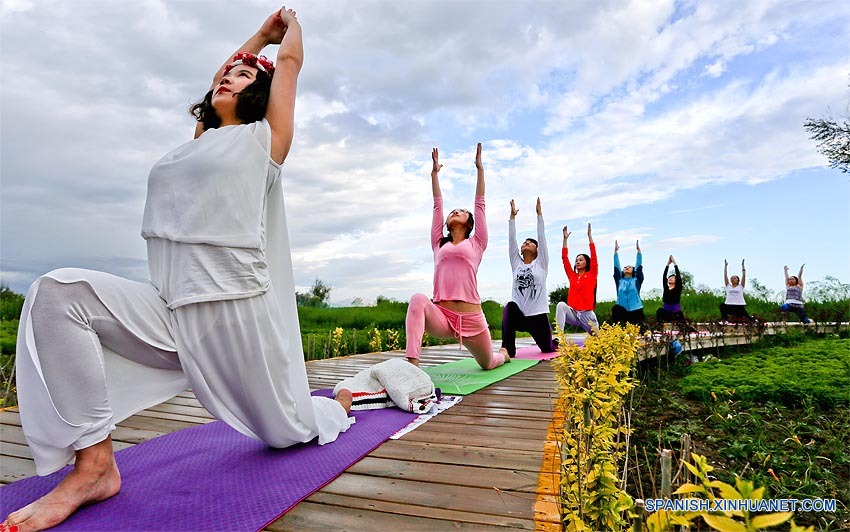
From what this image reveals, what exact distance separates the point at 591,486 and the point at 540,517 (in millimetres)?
193

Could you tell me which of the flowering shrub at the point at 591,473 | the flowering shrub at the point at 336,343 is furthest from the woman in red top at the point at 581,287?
the flowering shrub at the point at 591,473

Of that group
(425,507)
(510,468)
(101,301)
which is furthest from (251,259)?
(510,468)

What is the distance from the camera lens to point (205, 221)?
1.79 m

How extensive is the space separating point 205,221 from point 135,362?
55 cm

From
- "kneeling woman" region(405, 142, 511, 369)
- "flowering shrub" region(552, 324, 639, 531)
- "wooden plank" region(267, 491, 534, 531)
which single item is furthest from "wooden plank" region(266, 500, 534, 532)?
"kneeling woman" region(405, 142, 511, 369)

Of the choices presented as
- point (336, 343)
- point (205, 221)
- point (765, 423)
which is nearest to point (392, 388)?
point (205, 221)

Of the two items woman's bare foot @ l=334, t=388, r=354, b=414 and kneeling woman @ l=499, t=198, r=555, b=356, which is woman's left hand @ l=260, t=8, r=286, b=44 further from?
kneeling woman @ l=499, t=198, r=555, b=356

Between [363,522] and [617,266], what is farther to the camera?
[617,266]

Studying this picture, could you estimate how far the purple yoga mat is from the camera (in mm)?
1584

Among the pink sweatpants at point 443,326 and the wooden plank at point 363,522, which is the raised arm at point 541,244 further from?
the wooden plank at point 363,522

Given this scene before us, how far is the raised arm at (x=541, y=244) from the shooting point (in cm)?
595

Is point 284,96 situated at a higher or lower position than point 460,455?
higher

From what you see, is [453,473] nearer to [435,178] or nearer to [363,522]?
[363,522]

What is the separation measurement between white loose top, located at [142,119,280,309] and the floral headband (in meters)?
0.39
